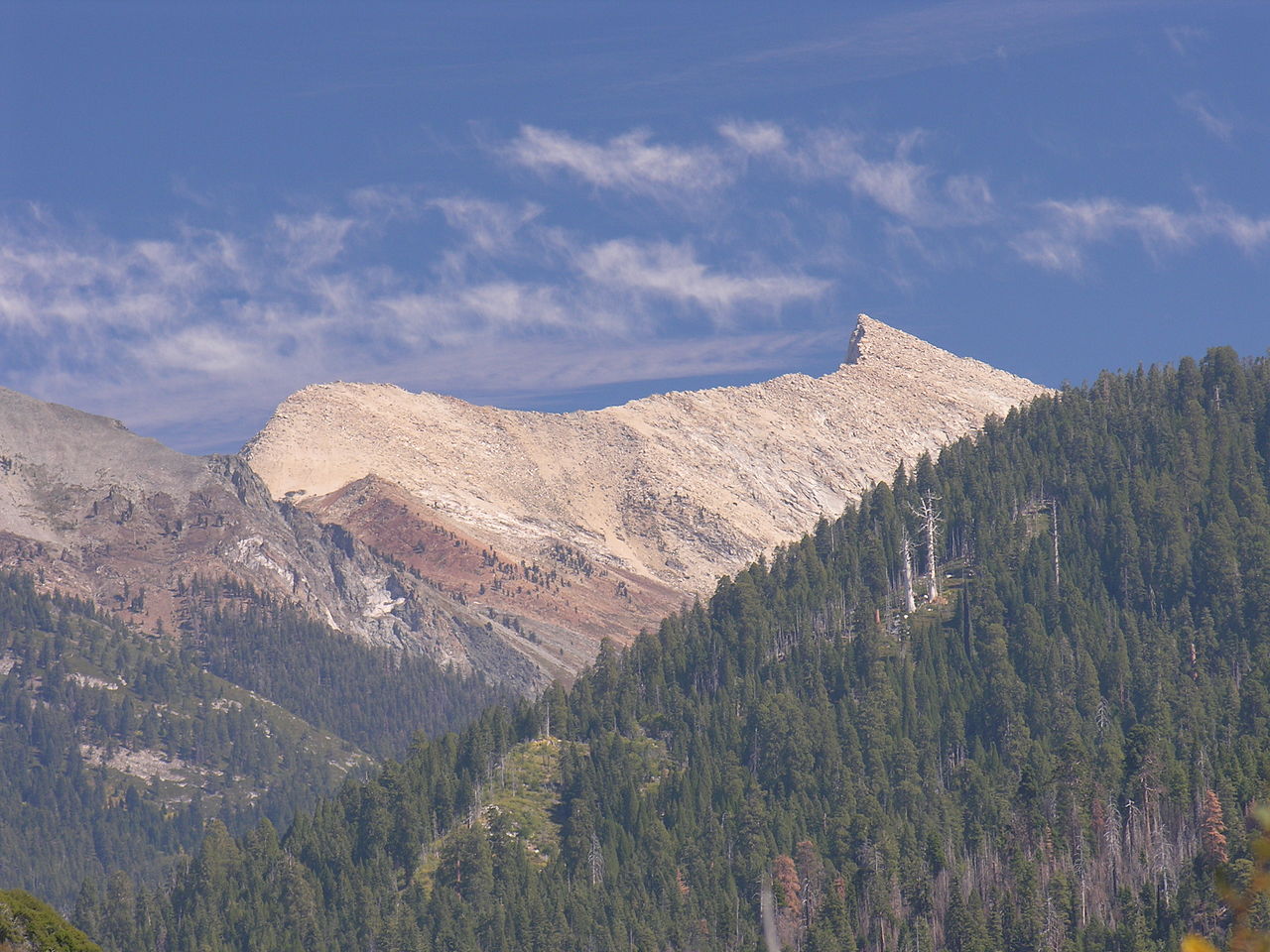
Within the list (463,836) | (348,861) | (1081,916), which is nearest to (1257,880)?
(1081,916)

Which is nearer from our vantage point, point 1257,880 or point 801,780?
point 1257,880

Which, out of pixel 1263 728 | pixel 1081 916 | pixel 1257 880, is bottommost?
pixel 1081 916

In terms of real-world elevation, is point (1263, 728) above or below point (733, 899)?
above

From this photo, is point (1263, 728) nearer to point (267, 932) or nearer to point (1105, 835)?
point (1105, 835)

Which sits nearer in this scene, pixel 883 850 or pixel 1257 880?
pixel 1257 880

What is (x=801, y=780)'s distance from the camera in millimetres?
199375

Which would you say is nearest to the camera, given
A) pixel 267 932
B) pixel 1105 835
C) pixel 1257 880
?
pixel 1257 880

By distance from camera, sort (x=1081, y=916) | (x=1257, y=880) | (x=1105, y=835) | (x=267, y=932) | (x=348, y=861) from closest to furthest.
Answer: (x=1257, y=880)
(x=1081, y=916)
(x=1105, y=835)
(x=267, y=932)
(x=348, y=861)

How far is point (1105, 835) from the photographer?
16700 cm

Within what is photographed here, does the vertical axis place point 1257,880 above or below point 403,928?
above

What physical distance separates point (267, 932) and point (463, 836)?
23825mm

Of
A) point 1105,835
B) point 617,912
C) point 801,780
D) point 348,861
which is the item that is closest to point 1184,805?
point 1105,835

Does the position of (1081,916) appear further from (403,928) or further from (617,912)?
(403,928)

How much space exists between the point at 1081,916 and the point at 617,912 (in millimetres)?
47465
